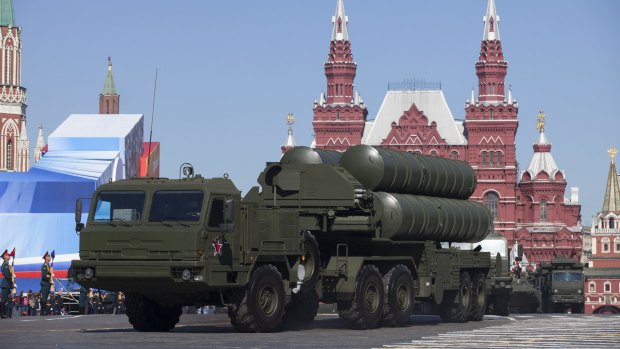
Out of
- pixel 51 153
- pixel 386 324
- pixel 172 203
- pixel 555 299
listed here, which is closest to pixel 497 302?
pixel 386 324

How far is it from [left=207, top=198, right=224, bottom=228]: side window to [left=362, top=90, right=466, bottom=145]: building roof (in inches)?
4964

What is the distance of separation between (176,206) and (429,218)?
21.2 feet

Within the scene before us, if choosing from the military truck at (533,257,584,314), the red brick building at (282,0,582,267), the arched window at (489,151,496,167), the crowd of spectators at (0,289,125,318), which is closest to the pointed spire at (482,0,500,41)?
the red brick building at (282,0,582,267)

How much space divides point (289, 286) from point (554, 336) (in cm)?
459

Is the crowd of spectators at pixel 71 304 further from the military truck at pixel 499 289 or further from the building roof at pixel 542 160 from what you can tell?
the building roof at pixel 542 160

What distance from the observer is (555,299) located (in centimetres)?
5997

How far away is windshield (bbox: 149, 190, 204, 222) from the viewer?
21469mm

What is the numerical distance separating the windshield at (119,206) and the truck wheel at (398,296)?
5339 millimetres

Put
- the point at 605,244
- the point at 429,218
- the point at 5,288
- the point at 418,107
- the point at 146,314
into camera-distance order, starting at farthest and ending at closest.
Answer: the point at 605,244, the point at 418,107, the point at 5,288, the point at 429,218, the point at 146,314

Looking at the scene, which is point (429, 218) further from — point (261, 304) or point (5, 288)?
point (5, 288)

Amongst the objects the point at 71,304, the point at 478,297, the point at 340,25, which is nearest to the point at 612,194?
the point at 340,25

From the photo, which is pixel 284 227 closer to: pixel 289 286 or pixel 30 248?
pixel 289 286

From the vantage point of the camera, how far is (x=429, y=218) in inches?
1036

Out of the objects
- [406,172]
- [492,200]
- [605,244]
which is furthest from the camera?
→ [605,244]
